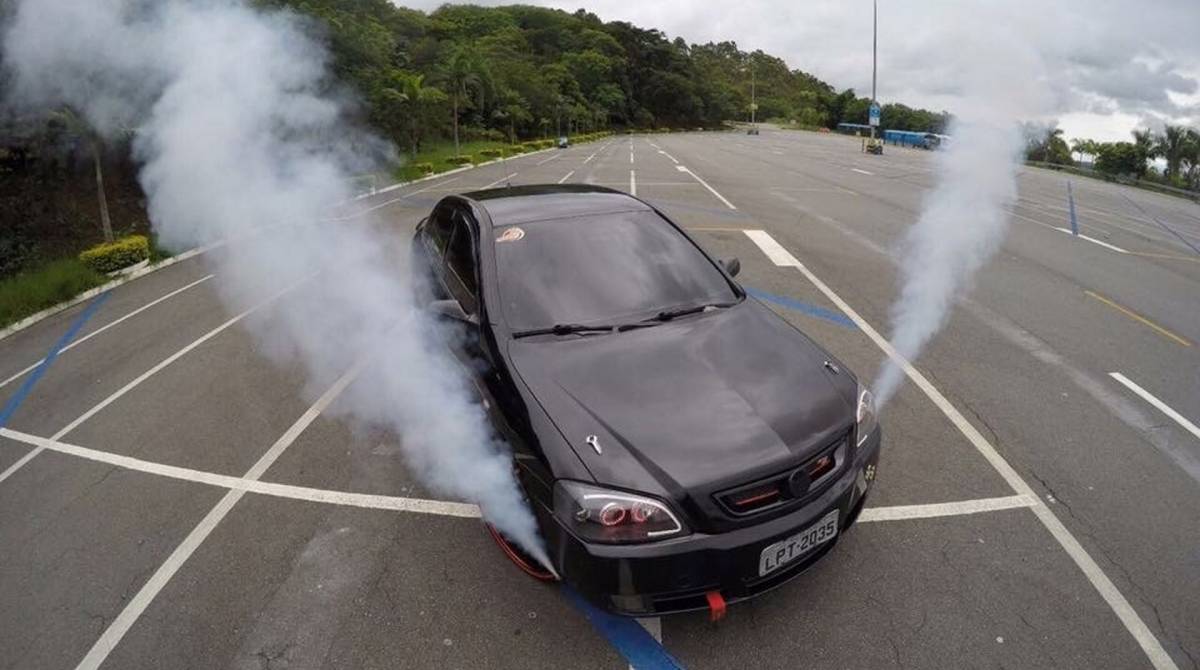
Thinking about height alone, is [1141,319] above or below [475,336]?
below

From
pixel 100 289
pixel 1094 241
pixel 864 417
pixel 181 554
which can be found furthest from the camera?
pixel 1094 241

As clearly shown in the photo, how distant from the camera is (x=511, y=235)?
3949mm

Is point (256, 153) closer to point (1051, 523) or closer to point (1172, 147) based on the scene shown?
point (1051, 523)

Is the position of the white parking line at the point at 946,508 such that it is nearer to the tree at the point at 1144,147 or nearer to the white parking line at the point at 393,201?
the white parking line at the point at 393,201

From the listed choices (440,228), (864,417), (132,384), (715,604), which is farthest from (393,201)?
(715,604)

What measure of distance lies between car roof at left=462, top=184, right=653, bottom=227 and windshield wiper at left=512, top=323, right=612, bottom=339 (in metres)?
0.99

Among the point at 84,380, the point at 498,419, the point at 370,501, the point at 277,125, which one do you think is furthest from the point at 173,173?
the point at 498,419

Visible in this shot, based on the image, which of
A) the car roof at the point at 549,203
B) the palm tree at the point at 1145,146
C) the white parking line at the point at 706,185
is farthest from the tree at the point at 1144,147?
the car roof at the point at 549,203

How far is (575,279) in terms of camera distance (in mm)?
3695

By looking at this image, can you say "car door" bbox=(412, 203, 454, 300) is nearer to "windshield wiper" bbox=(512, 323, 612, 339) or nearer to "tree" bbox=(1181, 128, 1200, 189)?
"windshield wiper" bbox=(512, 323, 612, 339)

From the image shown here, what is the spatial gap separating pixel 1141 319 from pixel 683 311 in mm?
6297

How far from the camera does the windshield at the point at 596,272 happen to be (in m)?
3.53

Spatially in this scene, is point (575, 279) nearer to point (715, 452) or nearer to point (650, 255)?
point (650, 255)

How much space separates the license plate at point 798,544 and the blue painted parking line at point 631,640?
0.58 m
